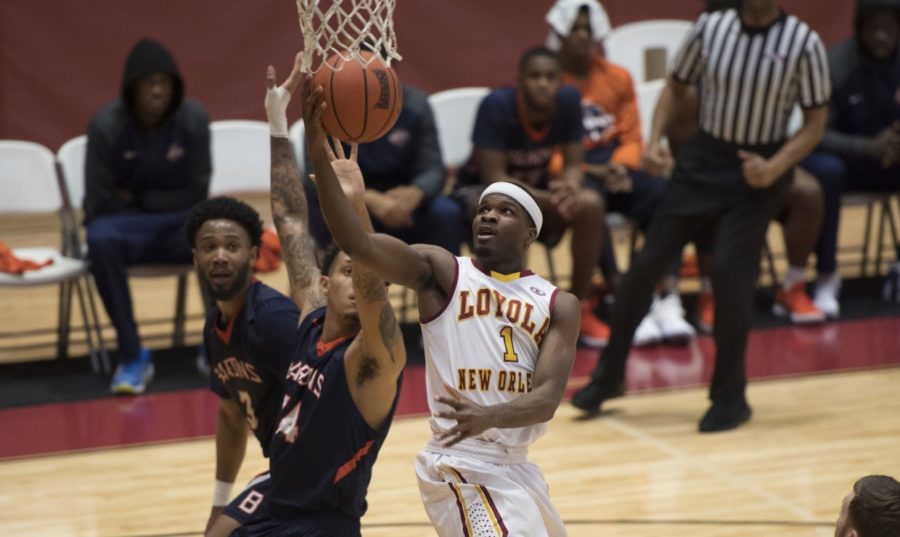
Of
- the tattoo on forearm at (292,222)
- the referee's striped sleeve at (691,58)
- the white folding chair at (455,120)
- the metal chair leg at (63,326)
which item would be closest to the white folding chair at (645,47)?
the white folding chair at (455,120)

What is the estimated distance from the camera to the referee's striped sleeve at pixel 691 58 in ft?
22.0

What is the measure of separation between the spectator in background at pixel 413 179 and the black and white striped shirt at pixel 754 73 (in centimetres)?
178

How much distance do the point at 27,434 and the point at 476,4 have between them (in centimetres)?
583

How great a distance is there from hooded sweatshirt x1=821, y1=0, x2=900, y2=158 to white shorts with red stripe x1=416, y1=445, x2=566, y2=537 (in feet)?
17.7

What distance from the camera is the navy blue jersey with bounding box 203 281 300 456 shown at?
4.49 meters

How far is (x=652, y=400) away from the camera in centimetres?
717

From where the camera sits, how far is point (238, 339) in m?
4.61

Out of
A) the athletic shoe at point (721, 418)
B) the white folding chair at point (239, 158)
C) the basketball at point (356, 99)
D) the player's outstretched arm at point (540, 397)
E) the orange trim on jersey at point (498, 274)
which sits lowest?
the athletic shoe at point (721, 418)

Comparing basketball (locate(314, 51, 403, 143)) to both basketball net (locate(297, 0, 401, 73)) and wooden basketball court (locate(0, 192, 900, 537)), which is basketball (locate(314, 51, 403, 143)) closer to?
basketball net (locate(297, 0, 401, 73))

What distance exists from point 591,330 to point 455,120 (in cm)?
165

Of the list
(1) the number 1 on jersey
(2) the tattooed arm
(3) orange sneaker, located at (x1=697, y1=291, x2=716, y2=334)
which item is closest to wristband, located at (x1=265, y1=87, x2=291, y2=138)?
(2) the tattooed arm

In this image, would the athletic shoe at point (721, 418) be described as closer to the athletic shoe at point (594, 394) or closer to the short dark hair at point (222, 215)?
the athletic shoe at point (594, 394)

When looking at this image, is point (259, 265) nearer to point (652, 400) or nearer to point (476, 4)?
point (652, 400)

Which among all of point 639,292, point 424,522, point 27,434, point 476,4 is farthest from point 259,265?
point 476,4
